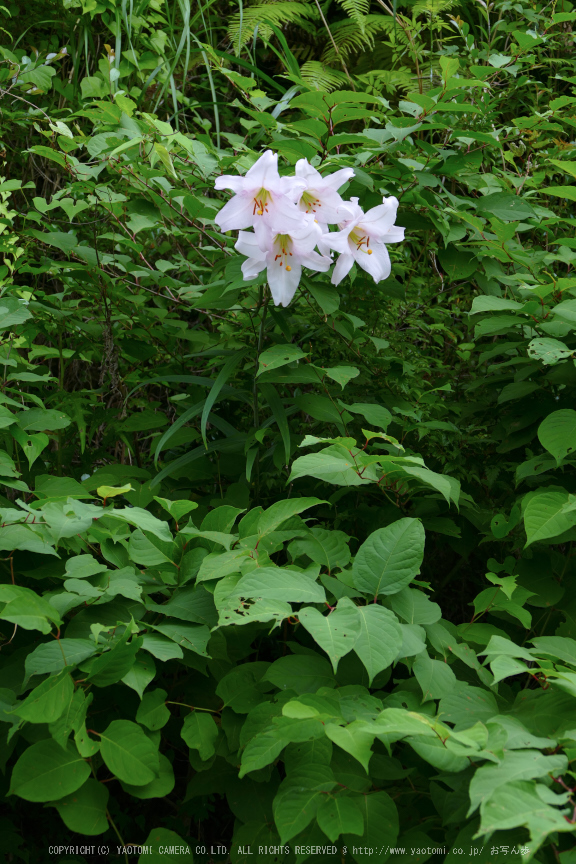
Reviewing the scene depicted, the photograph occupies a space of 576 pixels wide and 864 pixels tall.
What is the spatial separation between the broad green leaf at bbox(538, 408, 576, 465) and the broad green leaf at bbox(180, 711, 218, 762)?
26.9 inches

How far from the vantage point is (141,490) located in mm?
1321

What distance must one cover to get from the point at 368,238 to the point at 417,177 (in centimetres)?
26

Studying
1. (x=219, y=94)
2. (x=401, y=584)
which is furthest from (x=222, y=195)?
(x=219, y=94)

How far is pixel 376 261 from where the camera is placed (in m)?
1.20

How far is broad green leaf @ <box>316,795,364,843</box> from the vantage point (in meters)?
0.74

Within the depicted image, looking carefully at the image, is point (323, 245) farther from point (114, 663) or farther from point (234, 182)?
point (114, 663)

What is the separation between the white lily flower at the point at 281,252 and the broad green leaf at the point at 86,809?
2.58 feet

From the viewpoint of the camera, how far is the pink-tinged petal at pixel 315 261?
3.71 ft

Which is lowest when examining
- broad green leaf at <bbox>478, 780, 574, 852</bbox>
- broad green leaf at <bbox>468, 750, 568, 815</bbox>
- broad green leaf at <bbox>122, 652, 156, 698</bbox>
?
broad green leaf at <bbox>122, 652, 156, 698</bbox>

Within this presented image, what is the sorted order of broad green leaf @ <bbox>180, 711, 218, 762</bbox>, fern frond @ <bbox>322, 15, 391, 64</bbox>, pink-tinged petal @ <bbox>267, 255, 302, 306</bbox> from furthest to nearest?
fern frond @ <bbox>322, 15, 391, 64</bbox>
pink-tinged petal @ <bbox>267, 255, 302, 306</bbox>
broad green leaf @ <bbox>180, 711, 218, 762</bbox>

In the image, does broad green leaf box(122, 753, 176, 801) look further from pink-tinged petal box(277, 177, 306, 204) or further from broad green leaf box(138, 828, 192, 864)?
pink-tinged petal box(277, 177, 306, 204)

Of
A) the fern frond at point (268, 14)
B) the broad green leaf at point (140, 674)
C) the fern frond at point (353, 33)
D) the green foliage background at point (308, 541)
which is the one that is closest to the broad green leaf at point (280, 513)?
the green foliage background at point (308, 541)

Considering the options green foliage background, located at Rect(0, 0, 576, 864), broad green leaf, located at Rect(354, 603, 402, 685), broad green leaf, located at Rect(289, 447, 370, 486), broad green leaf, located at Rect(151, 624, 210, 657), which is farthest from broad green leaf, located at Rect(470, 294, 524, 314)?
broad green leaf, located at Rect(151, 624, 210, 657)

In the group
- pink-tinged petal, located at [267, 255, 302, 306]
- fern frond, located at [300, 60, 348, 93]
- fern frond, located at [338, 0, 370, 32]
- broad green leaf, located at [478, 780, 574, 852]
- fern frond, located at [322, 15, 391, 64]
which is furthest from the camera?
fern frond, located at [322, 15, 391, 64]
